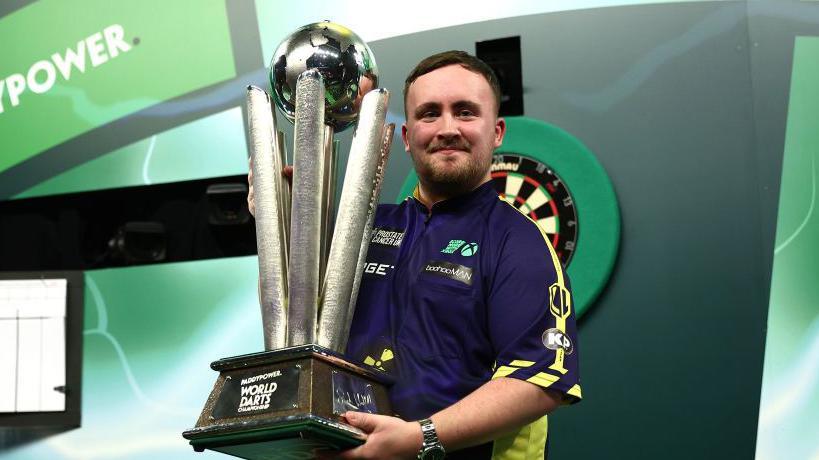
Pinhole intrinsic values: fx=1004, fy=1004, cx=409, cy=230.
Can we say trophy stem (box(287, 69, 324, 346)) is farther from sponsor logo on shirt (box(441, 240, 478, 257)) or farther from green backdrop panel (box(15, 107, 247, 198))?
green backdrop panel (box(15, 107, 247, 198))

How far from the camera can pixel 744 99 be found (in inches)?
103

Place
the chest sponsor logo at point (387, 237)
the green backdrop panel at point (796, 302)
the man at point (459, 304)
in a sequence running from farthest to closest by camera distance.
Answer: the green backdrop panel at point (796, 302) < the chest sponsor logo at point (387, 237) < the man at point (459, 304)

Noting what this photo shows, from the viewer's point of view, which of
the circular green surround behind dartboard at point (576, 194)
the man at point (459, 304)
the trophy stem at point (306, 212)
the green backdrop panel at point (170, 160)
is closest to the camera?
the man at point (459, 304)

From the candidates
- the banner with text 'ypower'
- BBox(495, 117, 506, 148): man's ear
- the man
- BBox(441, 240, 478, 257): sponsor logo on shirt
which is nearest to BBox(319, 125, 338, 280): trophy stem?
the man

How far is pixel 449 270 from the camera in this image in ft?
5.62

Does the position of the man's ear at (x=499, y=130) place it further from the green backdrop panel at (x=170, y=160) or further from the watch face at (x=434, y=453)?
the green backdrop panel at (x=170, y=160)

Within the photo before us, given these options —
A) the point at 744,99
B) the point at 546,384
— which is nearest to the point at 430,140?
the point at 546,384

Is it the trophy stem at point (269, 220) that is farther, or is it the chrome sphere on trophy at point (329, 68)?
the chrome sphere on trophy at point (329, 68)

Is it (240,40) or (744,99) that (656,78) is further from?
(240,40)

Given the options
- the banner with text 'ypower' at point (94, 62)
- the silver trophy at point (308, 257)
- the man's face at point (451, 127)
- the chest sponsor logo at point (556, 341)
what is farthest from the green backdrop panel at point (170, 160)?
the chest sponsor logo at point (556, 341)

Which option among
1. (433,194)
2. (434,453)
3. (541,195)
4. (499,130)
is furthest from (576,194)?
(434,453)

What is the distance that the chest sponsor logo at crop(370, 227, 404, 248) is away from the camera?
1.85 m

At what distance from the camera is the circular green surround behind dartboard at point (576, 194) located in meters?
2.61

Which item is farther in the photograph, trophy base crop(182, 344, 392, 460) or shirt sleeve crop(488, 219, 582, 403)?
shirt sleeve crop(488, 219, 582, 403)
